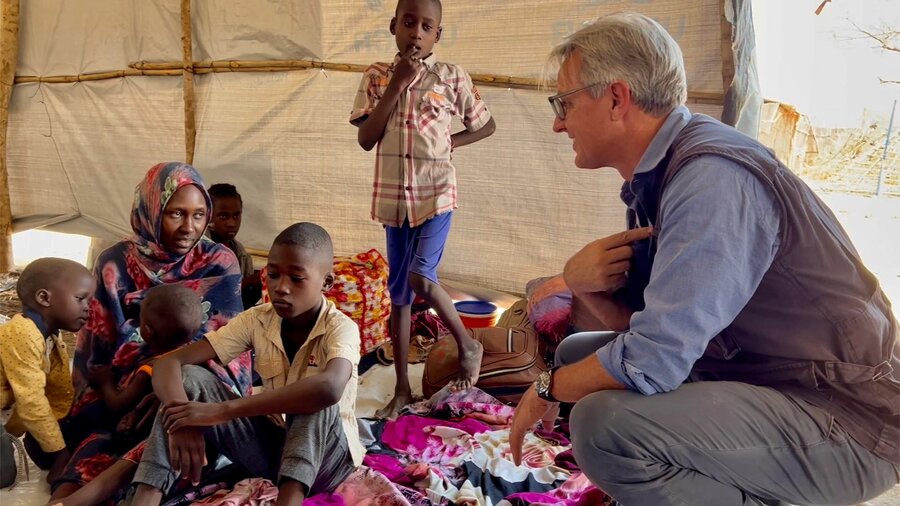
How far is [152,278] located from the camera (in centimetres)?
249

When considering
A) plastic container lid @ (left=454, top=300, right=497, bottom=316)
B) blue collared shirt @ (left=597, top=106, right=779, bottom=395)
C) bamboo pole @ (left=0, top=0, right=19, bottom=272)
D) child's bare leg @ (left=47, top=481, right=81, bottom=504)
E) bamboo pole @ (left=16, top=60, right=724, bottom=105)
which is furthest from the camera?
bamboo pole @ (left=0, top=0, right=19, bottom=272)

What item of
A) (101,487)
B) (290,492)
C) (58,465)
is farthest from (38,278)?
(290,492)

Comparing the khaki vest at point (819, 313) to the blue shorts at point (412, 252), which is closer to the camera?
the khaki vest at point (819, 313)

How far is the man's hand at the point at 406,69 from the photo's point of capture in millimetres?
2686

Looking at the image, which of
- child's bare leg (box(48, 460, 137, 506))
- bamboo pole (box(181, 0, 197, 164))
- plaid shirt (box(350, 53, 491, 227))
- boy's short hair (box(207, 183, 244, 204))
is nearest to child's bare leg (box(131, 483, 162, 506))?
child's bare leg (box(48, 460, 137, 506))

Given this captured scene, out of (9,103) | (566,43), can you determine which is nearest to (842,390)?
(566,43)

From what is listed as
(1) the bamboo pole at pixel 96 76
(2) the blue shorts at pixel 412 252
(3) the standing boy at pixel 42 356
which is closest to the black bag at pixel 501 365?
(2) the blue shorts at pixel 412 252

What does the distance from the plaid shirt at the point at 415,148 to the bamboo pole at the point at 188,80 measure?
2.61 m

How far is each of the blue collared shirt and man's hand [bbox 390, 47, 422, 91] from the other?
1.56 m

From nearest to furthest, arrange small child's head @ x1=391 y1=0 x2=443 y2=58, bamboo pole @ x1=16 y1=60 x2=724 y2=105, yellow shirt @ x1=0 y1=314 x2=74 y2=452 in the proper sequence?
yellow shirt @ x1=0 y1=314 x2=74 y2=452
small child's head @ x1=391 y1=0 x2=443 y2=58
bamboo pole @ x1=16 y1=60 x2=724 y2=105

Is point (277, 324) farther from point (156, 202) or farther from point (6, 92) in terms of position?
point (6, 92)

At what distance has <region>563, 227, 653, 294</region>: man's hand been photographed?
1.64 m

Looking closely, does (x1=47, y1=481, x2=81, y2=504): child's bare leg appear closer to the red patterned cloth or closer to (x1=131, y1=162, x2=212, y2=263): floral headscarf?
(x1=131, y1=162, x2=212, y2=263): floral headscarf

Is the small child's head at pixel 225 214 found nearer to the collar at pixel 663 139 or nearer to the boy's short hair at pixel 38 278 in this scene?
the boy's short hair at pixel 38 278
